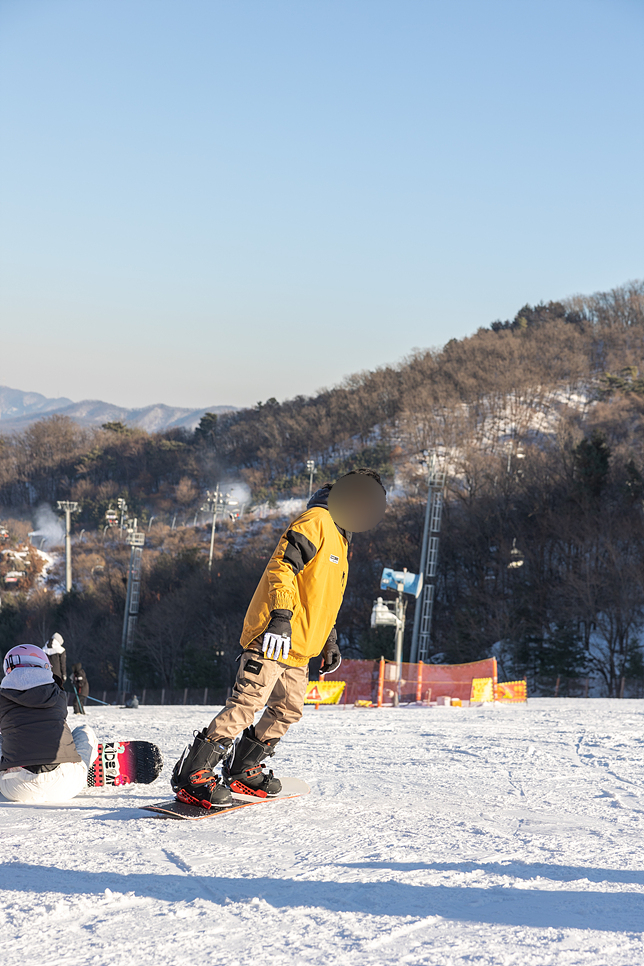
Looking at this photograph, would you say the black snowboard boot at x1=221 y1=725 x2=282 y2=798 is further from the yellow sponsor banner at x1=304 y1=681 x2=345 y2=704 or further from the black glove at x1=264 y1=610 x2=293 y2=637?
the yellow sponsor banner at x1=304 y1=681 x2=345 y2=704

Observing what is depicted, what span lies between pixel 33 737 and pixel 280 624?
143cm

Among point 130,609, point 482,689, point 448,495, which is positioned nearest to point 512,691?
point 482,689

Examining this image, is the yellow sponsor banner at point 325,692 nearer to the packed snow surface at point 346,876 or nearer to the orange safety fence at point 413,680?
the orange safety fence at point 413,680

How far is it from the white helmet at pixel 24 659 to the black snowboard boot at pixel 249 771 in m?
1.04

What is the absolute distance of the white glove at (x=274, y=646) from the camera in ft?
11.7

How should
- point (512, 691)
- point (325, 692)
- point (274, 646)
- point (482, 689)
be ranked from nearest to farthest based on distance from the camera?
point (274, 646)
point (482, 689)
point (325, 692)
point (512, 691)

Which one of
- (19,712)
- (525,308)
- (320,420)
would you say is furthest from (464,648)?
(525,308)

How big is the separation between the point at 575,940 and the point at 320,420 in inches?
3037

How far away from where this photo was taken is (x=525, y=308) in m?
100

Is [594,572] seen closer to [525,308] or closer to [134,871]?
[134,871]

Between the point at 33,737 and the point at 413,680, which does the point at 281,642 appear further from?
the point at 413,680

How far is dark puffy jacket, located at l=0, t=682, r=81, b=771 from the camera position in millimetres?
4008

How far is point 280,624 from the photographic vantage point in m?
3.63

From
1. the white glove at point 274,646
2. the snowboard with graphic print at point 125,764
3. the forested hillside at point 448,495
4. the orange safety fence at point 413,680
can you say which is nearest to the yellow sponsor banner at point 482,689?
the orange safety fence at point 413,680
